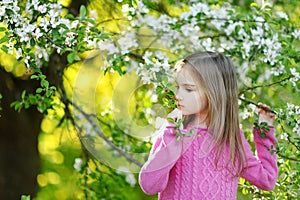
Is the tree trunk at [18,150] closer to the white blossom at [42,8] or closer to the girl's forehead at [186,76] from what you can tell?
the white blossom at [42,8]

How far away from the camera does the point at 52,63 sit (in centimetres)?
377

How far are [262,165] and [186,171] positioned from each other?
1.11ft

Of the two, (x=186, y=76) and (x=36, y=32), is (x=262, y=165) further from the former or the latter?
(x=36, y=32)

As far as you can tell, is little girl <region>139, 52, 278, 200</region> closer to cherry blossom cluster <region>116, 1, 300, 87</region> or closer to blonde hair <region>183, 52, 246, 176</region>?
blonde hair <region>183, 52, 246, 176</region>

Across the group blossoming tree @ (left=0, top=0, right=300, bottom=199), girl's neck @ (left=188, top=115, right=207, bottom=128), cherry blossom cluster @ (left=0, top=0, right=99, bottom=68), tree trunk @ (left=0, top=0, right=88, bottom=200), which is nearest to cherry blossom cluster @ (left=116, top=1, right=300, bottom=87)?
blossoming tree @ (left=0, top=0, right=300, bottom=199)

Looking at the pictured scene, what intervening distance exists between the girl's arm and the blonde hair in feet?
0.16

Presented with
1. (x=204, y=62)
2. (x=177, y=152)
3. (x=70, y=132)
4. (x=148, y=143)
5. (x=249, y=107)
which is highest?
(x=204, y=62)

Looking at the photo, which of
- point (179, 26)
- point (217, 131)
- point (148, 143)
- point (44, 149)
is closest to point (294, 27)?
point (179, 26)

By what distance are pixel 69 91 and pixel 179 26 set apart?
1.09m

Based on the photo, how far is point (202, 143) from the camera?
2137 millimetres

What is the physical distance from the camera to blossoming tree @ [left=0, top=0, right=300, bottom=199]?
7.25 feet

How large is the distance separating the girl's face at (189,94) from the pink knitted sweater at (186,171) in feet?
0.24

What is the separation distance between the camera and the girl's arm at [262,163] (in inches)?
88.9

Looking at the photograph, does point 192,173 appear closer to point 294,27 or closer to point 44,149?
point 294,27
